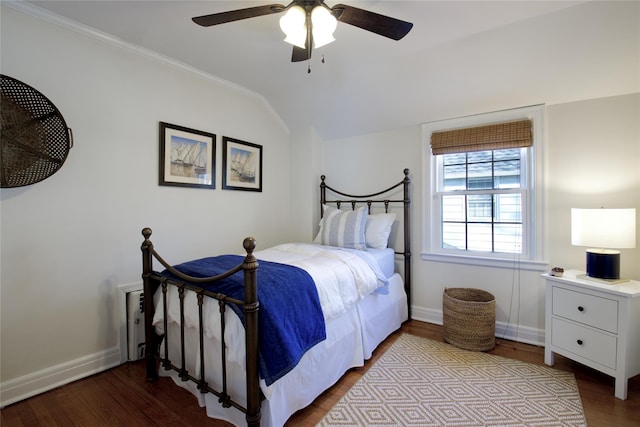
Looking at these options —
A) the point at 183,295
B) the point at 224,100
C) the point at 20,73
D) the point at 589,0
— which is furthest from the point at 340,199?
the point at 20,73

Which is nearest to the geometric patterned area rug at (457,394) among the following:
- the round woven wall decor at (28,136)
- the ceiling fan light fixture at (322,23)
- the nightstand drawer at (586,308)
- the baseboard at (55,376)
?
the nightstand drawer at (586,308)

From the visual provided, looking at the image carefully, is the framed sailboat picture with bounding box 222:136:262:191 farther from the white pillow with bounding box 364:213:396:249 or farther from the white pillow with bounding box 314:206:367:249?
the white pillow with bounding box 364:213:396:249

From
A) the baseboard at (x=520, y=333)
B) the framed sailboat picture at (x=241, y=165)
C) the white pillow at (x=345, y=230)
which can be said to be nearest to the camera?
the baseboard at (x=520, y=333)

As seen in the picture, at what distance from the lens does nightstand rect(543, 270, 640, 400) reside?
1752mm

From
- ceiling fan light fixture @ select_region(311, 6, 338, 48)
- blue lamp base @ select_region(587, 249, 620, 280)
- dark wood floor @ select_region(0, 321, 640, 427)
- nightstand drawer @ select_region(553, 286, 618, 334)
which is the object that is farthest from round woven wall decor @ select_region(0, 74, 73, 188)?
blue lamp base @ select_region(587, 249, 620, 280)

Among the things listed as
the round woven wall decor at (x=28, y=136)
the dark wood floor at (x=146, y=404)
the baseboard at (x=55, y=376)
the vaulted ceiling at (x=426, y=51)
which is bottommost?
the dark wood floor at (x=146, y=404)

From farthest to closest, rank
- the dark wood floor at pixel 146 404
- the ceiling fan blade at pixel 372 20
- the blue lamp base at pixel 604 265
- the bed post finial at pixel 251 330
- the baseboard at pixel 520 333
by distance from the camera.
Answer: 1. the baseboard at pixel 520 333
2. the blue lamp base at pixel 604 265
3. the dark wood floor at pixel 146 404
4. the ceiling fan blade at pixel 372 20
5. the bed post finial at pixel 251 330

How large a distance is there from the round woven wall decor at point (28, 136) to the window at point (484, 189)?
119 inches

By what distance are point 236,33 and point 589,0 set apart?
232 centimetres

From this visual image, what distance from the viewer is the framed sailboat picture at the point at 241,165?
297cm

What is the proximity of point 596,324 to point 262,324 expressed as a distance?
2149 mm

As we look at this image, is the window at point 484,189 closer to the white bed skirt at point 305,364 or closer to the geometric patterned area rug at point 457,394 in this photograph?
the geometric patterned area rug at point 457,394

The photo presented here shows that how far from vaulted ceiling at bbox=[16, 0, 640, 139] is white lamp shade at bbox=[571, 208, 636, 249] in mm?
1003

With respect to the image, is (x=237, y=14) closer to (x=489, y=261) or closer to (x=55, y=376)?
(x=55, y=376)
